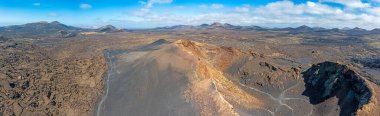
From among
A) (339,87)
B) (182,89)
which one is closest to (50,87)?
(182,89)

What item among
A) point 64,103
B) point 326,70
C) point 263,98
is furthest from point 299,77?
point 64,103

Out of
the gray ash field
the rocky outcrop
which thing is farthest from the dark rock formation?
the rocky outcrop

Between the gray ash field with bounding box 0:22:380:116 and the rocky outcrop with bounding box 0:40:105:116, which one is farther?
the rocky outcrop with bounding box 0:40:105:116

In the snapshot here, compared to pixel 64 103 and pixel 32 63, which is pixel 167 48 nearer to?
pixel 64 103

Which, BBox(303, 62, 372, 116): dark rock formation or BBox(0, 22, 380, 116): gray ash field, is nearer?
BBox(0, 22, 380, 116): gray ash field

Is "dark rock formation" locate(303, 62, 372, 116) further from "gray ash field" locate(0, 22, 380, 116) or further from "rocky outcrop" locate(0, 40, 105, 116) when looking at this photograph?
"rocky outcrop" locate(0, 40, 105, 116)

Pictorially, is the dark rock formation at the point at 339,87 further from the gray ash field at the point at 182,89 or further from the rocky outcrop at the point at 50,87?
the rocky outcrop at the point at 50,87

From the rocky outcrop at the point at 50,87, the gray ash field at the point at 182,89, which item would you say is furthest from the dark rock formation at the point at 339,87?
the rocky outcrop at the point at 50,87

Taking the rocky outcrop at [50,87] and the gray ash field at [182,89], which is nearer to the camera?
the gray ash field at [182,89]

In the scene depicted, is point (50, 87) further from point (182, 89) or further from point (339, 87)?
point (339, 87)
